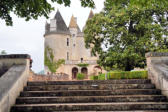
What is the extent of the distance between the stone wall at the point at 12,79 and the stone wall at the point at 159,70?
4.81 meters

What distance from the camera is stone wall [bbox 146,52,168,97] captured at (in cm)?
571

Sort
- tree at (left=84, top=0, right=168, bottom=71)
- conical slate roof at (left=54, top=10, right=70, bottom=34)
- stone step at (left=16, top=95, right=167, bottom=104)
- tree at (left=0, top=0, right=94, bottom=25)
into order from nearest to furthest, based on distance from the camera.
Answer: stone step at (left=16, top=95, right=167, bottom=104), tree at (left=0, top=0, right=94, bottom=25), tree at (left=84, top=0, right=168, bottom=71), conical slate roof at (left=54, top=10, right=70, bottom=34)

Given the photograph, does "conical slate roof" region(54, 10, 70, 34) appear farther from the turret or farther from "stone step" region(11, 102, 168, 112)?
"stone step" region(11, 102, 168, 112)

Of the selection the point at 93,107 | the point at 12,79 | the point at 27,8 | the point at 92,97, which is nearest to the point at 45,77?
the point at 27,8

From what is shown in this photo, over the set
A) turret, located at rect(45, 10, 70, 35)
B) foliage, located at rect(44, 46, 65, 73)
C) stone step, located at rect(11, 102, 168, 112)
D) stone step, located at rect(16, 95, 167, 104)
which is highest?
turret, located at rect(45, 10, 70, 35)

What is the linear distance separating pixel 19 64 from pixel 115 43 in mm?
11259

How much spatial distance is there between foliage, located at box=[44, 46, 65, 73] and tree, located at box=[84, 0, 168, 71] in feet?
75.5

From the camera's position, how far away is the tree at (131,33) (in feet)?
49.3

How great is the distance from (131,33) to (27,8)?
1136 centimetres

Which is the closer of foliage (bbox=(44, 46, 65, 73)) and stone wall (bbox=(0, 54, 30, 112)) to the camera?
stone wall (bbox=(0, 54, 30, 112))

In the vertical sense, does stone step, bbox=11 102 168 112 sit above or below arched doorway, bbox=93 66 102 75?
below

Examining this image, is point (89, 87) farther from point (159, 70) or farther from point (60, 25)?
point (60, 25)

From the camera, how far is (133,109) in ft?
16.9

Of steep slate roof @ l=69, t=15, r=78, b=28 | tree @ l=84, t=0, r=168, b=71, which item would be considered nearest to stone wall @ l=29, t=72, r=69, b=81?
tree @ l=84, t=0, r=168, b=71
